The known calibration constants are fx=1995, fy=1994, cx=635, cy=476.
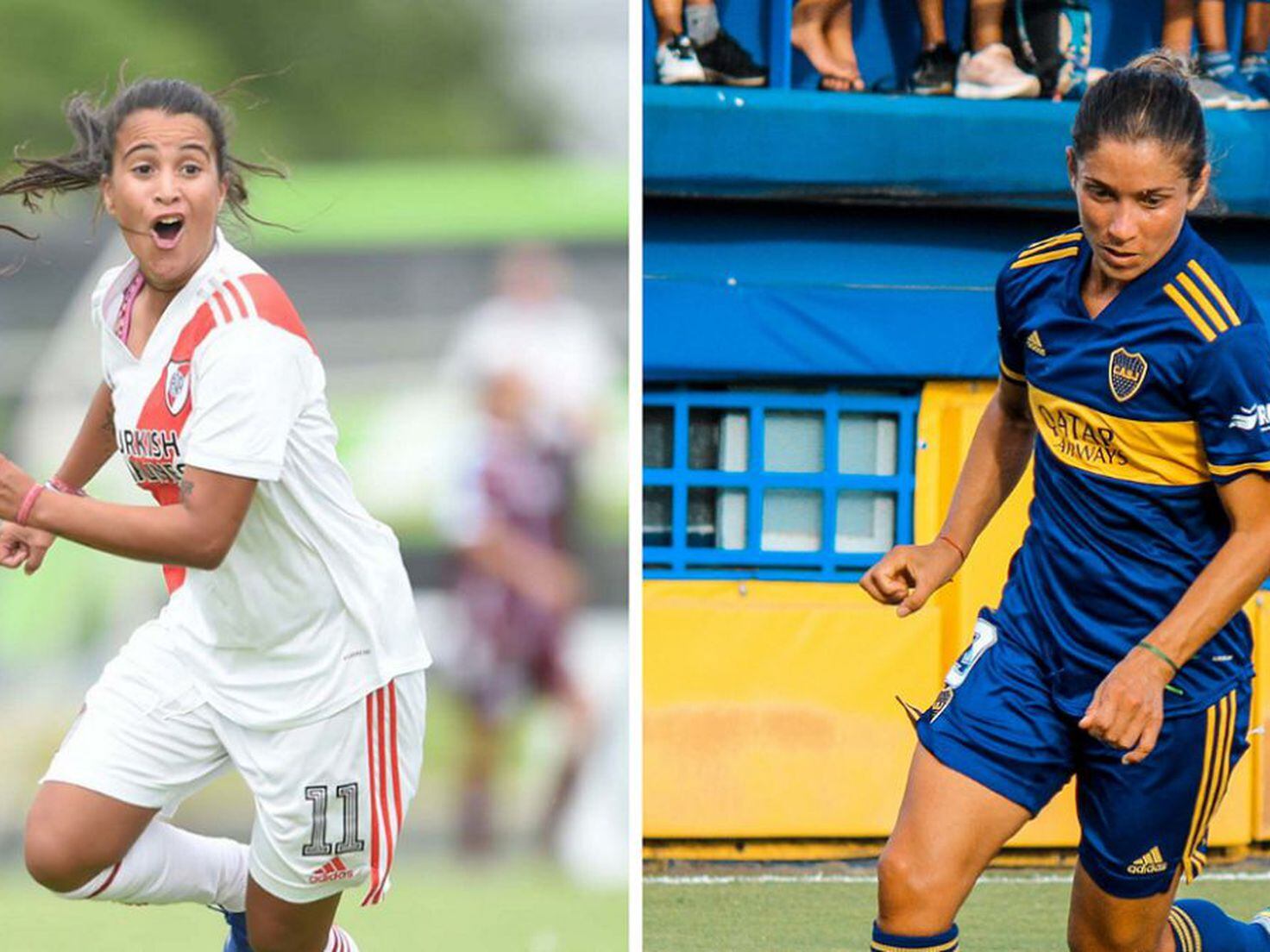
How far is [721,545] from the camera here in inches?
288

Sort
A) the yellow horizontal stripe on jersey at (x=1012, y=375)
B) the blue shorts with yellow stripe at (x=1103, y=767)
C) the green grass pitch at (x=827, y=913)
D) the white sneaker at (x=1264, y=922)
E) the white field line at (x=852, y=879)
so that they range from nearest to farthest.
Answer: the blue shorts with yellow stripe at (x=1103, y=767) → the yellow horizontal stripe on jersey at (x=1012, y=375) → the white sneaker at (x=1264, y=922) → the green grass pitch at (x=827, y=913) → the white field line at (x=852, y=879)

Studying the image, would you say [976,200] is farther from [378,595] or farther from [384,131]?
[378,595]

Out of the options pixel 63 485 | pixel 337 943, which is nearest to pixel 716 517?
pixel 337 943

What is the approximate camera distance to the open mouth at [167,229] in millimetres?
3824

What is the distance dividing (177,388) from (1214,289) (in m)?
1.93

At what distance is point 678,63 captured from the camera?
22.9ft

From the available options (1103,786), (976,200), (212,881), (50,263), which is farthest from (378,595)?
(50,263)

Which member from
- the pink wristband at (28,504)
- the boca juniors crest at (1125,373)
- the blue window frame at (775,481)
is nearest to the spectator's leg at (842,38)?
the blue window frame at (775,481)

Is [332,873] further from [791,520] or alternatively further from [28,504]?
[791,520]

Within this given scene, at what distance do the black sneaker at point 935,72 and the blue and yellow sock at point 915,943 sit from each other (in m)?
4.27

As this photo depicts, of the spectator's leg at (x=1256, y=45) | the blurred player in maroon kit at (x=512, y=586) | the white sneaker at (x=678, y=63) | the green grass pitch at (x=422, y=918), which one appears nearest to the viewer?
the green grass pitch at (x=422, y=918)

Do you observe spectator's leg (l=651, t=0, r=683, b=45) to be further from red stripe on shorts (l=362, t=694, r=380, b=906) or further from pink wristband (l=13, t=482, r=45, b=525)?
pink wristband (l=13, t=482, r=45, b=525)

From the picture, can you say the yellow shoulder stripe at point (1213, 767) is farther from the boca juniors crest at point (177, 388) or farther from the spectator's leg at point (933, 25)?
the spectator's leg at point (933, 25)

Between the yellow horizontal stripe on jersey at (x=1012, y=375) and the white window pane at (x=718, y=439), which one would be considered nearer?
the yellow horizontal stripe on jersey at (x=1012, y=375)
